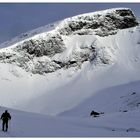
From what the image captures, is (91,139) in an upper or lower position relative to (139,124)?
lower

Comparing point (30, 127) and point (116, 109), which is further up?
point (116, 109)

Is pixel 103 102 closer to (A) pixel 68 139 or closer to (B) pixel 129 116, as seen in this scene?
(B) pixel 129 116

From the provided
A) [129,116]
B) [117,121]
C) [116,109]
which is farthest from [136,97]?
[117,121]

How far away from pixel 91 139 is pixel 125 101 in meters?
104

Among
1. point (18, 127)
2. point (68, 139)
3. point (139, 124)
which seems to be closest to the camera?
point (68, 139)

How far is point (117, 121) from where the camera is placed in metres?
76.0

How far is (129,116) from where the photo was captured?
8512 centimetres

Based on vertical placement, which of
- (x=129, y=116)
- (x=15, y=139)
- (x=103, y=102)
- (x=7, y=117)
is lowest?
(x=15, y=139)

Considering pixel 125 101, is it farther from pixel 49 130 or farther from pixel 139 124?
pixel 49 130

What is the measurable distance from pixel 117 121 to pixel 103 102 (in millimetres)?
97282

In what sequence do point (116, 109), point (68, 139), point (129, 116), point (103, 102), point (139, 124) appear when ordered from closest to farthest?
point (68, 139)
point (139, 124)
point (129, 116)
point (116, 109)
point (103, 102)

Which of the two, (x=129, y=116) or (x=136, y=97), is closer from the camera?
(x=129, y=116)

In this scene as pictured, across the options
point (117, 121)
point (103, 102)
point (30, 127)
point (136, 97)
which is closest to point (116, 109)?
point (136, 97)

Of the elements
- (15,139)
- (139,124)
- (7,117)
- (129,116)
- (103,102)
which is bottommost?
(15,139)
